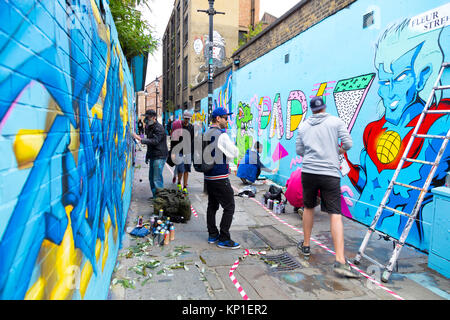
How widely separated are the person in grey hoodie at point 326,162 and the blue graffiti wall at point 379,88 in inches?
56.1

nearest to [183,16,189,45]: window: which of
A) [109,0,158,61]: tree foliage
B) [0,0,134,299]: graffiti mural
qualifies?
[109,0,158,61]: tree foliage

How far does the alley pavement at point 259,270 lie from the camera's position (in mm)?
3062

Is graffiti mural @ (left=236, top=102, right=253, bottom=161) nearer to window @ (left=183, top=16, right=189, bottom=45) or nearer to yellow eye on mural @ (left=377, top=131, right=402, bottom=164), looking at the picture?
yellow eye on mural @ (left=377, top=131, right=402, bottom=164)

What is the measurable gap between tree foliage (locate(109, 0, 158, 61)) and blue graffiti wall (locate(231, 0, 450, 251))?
383cm

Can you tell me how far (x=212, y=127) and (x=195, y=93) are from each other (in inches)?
731

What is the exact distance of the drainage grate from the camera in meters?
3.66

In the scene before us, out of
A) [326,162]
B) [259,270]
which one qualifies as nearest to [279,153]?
[326,162]

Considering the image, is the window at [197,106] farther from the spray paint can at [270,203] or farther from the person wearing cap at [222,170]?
the person wearing cap at [222,170]

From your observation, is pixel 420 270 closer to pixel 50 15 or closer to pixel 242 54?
pixel 50 15

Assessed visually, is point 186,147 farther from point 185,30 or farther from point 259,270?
point 185,30

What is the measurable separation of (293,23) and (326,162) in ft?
18.5

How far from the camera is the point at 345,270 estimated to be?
338 cm
